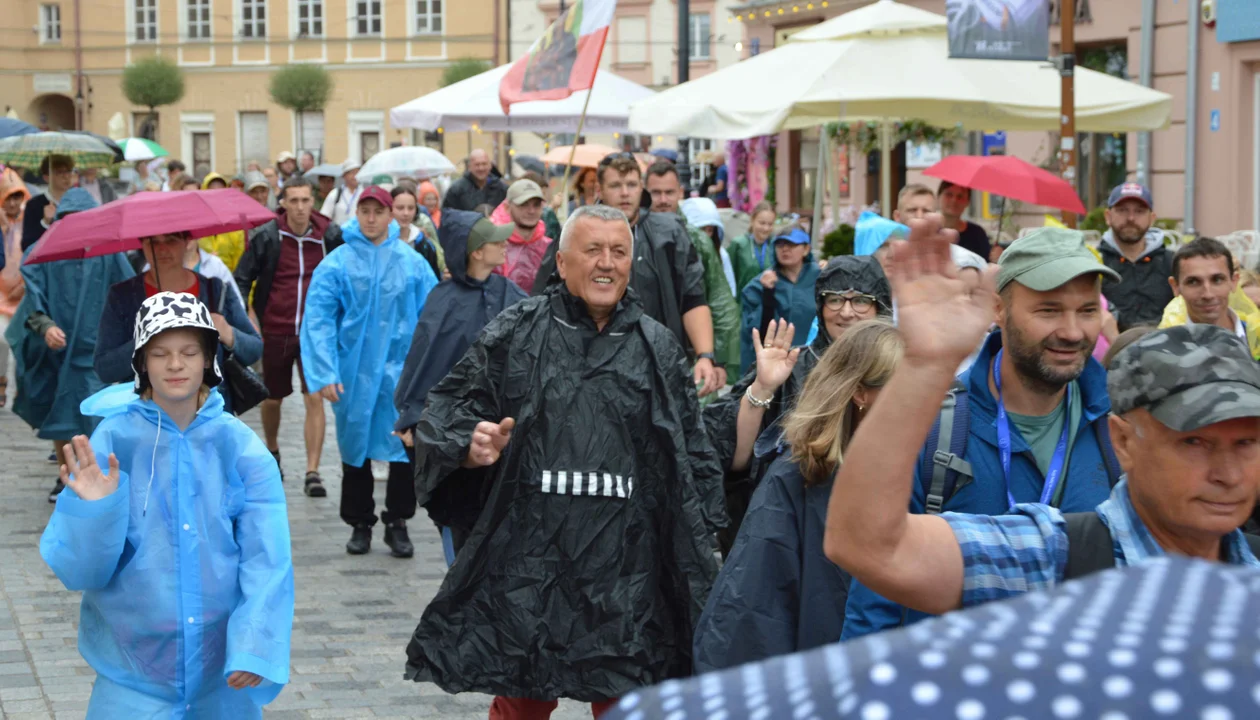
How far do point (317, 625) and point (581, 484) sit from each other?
116 inches

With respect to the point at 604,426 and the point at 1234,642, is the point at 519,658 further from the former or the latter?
the point at 1234,642

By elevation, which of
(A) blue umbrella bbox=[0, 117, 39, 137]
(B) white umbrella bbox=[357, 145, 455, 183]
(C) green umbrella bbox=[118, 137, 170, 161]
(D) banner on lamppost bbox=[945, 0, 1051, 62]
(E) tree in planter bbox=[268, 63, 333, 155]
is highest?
(E) tree in planter bbox=[268, 63, 333, 155]

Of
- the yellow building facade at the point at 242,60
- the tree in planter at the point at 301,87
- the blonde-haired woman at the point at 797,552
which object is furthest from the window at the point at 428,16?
the blonde-haired woman at the point at 797,552

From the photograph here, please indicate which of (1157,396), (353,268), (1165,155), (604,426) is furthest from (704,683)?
(1165,155)

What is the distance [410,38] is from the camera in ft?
206

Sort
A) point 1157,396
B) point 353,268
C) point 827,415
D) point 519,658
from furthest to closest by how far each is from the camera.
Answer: point 353,268
point 519,658
point 827,415
point 1157,396

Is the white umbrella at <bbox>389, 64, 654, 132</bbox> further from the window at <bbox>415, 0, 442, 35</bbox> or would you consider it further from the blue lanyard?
the window at <bbox>415, 0, 442, 35</bbox>

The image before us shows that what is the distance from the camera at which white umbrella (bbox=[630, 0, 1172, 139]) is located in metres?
12.9

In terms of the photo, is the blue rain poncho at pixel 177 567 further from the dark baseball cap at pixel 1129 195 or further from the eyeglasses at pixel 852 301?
the dark baseball cap at pixel 1129 195

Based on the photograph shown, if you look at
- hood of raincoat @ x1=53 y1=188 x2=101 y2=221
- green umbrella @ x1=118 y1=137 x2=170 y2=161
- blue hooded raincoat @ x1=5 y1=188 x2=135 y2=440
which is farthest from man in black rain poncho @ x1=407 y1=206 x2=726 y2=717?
green umbrella @ x1=118 y1=137 x2=170 y2=161

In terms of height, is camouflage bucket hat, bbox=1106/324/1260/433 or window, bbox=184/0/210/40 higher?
window, bbox=184/0/210/40

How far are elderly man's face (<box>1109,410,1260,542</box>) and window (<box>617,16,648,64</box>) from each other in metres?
58.6

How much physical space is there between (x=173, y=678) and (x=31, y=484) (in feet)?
23.9

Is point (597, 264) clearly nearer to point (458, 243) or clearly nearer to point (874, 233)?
point (458, 243)
